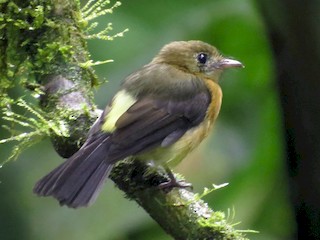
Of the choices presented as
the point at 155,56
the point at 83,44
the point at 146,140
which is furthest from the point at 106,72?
the point at 146,140

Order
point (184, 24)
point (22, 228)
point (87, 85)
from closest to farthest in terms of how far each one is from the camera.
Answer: point (87, 85) → point (184, 24) → point (22, 228)

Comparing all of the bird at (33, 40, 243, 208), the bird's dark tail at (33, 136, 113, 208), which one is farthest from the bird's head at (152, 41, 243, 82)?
the bird's dark tail at (33, 136, 113, 208)

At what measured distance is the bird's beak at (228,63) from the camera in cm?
364

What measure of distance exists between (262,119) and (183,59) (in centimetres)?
53

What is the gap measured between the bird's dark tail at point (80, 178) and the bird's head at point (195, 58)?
3.40 ft

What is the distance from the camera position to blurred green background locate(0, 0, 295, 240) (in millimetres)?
3484

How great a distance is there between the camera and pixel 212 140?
395cm

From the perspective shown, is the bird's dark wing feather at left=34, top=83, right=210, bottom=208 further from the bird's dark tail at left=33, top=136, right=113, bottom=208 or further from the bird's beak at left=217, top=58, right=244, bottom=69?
the bird's beak at left=217, top=58, right=244, bottom=69

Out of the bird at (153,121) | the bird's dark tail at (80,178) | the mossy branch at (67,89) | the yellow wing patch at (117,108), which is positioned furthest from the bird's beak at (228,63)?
the bird's dark tail at (80,178)

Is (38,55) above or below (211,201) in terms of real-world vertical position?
above

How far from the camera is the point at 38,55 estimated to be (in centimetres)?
294

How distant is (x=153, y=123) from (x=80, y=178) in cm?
56

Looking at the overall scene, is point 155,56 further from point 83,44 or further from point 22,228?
point 22,228

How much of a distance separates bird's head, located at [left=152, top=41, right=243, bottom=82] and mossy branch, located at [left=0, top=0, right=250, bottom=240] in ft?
2.01
